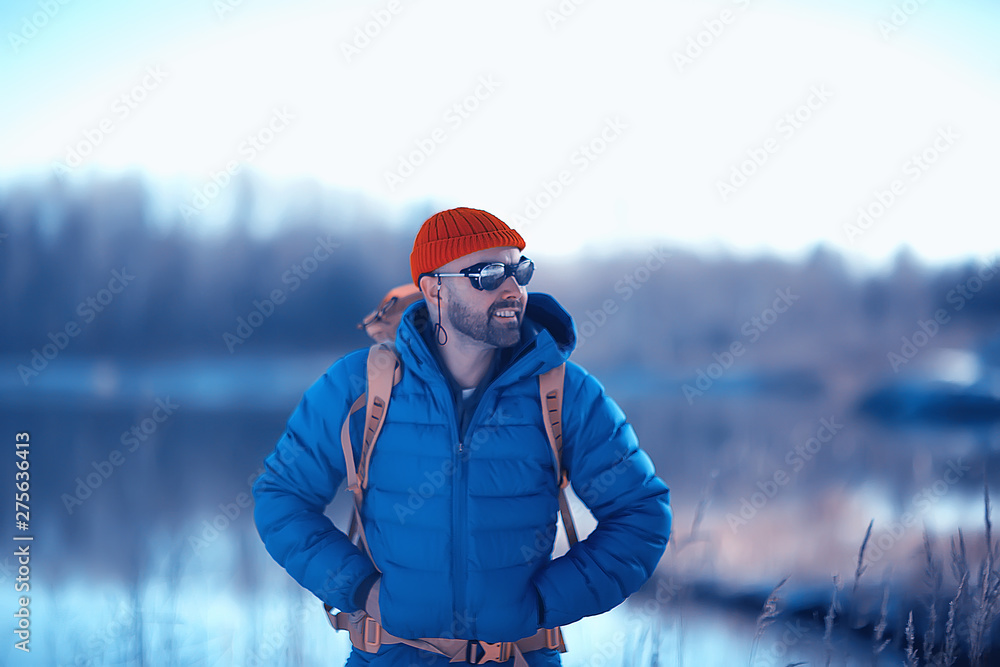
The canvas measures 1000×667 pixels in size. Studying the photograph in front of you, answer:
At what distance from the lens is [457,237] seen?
4.71 ft

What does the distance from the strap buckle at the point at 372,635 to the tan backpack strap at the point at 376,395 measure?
32 cm

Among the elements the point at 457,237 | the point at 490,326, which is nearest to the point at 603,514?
the point at 490,326

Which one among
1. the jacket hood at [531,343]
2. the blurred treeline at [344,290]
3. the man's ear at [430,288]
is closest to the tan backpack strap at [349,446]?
the jacket hood at [531,343]

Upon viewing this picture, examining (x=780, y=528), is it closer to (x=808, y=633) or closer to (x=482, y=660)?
(x=808, y=633)

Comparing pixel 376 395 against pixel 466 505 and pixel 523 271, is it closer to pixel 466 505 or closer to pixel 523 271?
pixel 466 505

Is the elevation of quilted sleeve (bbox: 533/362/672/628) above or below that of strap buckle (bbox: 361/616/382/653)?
above

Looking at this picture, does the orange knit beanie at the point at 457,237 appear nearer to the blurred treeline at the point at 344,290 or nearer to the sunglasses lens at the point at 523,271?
the sunglasses lens at the point at 523,271

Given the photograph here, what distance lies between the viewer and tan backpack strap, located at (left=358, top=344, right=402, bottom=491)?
134cm

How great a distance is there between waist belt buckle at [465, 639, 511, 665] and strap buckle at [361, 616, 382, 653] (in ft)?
0.70

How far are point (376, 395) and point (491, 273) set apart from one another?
1.30 ft

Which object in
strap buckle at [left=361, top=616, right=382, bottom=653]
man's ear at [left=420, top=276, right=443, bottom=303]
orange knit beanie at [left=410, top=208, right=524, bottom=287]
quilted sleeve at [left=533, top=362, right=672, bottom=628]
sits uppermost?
orange knit beanie at [left=410, top=208, right=524, bottom=287]

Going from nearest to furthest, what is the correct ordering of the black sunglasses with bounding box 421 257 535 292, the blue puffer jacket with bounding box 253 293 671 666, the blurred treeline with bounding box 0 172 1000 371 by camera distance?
the blue puffer jacket with bounding box 253 293 671 666, the black sunglasses with bounding box 421 257 535 292, the blurred treeline with bounding box 0 172 1000 371

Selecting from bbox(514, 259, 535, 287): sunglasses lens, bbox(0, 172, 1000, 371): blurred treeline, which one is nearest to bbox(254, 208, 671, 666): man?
bbox(514, 259, 535, 287): sunglasses lens

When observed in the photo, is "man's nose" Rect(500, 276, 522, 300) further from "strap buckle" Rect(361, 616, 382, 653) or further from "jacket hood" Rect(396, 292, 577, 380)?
"strap buckle" Rect(361, 616, 382, 653)
